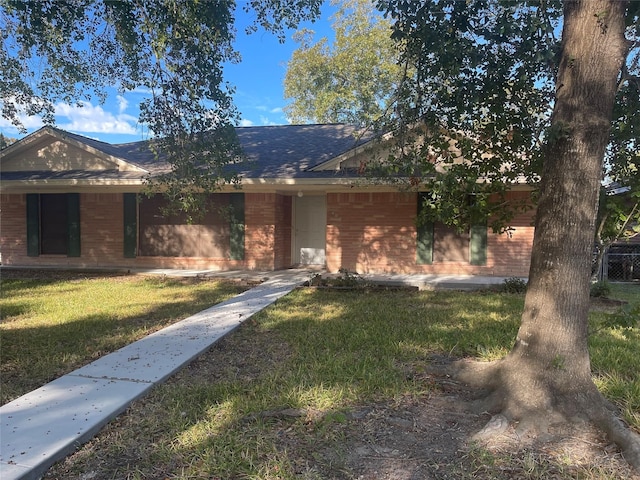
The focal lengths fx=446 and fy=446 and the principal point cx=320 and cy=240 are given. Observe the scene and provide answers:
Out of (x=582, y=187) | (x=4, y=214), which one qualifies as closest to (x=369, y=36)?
(x=4, y=214)

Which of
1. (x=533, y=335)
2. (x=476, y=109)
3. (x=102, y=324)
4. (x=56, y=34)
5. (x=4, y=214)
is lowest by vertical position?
(x=102, y=324)

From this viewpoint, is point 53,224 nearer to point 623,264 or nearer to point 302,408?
point 302,408

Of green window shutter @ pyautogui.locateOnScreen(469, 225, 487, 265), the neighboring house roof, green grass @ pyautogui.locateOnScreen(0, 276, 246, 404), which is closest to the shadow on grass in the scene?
green grass @ pyautogui.locateOnScreen(0, 276, 246, 404)

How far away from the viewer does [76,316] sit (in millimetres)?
6707

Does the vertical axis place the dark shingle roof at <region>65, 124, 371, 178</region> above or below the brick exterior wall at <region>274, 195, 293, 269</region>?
above

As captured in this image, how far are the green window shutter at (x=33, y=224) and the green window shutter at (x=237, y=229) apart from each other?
5.59 metres

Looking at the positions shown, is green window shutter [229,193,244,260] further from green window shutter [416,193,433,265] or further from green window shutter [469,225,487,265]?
green window shutter [469,225,487,265]

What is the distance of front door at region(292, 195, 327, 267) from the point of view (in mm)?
13180

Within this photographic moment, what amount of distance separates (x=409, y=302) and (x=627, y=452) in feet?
17.5

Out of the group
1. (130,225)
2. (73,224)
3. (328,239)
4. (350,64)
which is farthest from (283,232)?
(350,64)

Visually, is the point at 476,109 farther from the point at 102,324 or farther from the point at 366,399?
the point at 102,324

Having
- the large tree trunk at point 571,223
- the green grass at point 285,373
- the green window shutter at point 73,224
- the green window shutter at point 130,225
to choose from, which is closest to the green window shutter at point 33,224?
the green window shutter at point 73,224

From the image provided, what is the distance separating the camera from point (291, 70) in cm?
2956

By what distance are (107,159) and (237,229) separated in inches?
147
